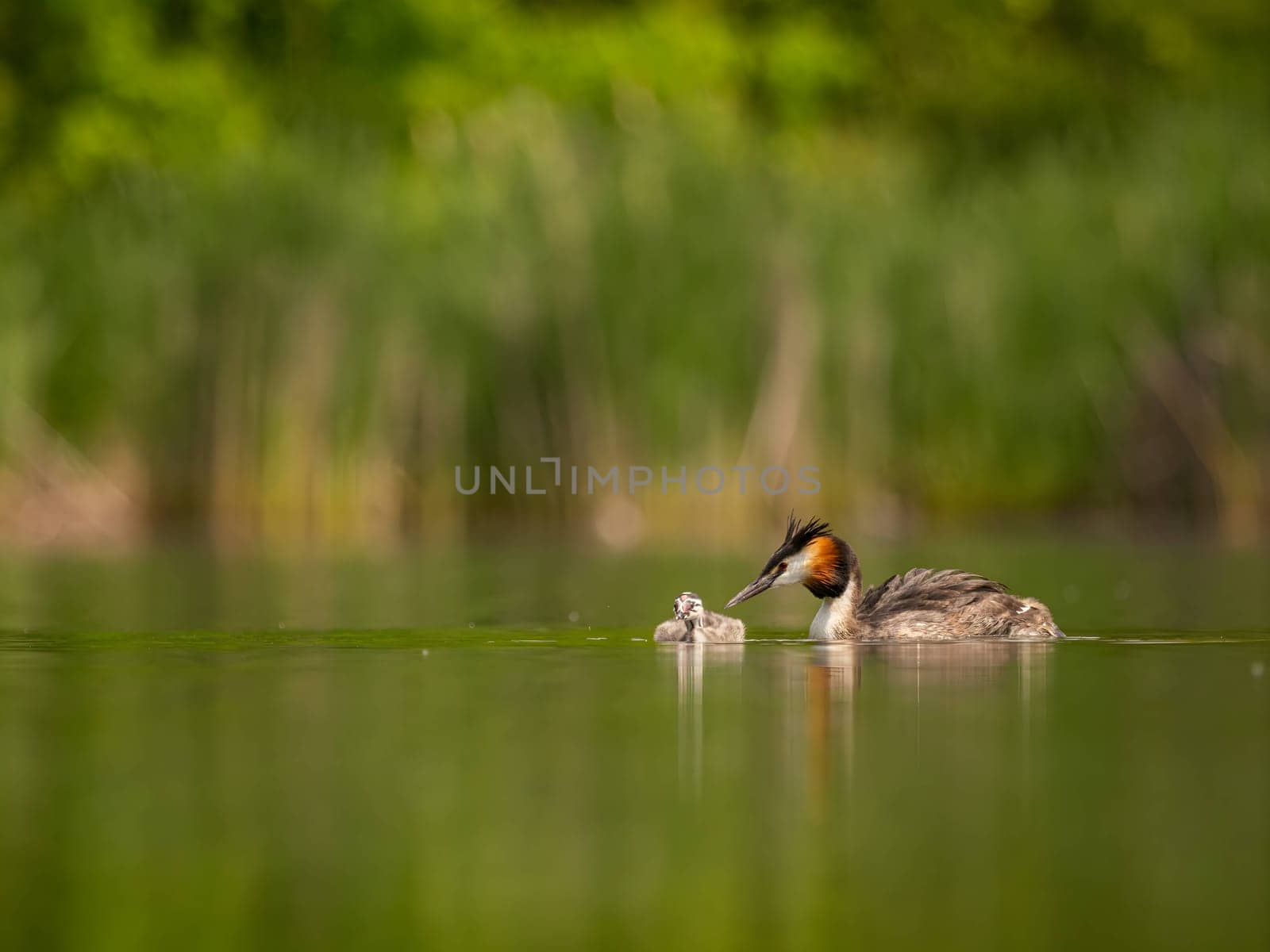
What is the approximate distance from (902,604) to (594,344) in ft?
26.5

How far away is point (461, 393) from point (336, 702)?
10.5 metres

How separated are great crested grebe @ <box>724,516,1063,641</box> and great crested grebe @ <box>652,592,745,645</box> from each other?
0.12 metres

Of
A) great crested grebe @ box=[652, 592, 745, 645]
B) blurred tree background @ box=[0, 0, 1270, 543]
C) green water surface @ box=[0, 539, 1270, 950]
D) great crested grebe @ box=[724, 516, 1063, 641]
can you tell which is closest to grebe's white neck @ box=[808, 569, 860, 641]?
great crested grebe @ box=[724, 516, 1063, 641]

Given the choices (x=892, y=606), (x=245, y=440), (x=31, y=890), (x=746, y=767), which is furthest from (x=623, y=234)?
(x=31, y=890)

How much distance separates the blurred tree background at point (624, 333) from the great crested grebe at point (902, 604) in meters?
7.39

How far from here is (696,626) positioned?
8.75 meters

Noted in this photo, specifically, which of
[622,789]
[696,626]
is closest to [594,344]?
[696,626]

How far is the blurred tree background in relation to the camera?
1670cm

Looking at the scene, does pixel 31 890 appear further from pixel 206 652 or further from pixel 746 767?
pixel 206 652

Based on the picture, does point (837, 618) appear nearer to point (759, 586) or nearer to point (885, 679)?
point (759, 586)

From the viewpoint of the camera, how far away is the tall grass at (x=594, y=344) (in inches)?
658

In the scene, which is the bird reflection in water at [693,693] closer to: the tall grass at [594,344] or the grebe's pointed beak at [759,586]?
the grebe's pointed beak at [759,586]

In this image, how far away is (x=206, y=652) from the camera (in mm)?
8289

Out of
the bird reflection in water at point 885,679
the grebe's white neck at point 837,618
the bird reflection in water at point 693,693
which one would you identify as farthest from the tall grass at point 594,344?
the bird reflection in water at point 885,679
